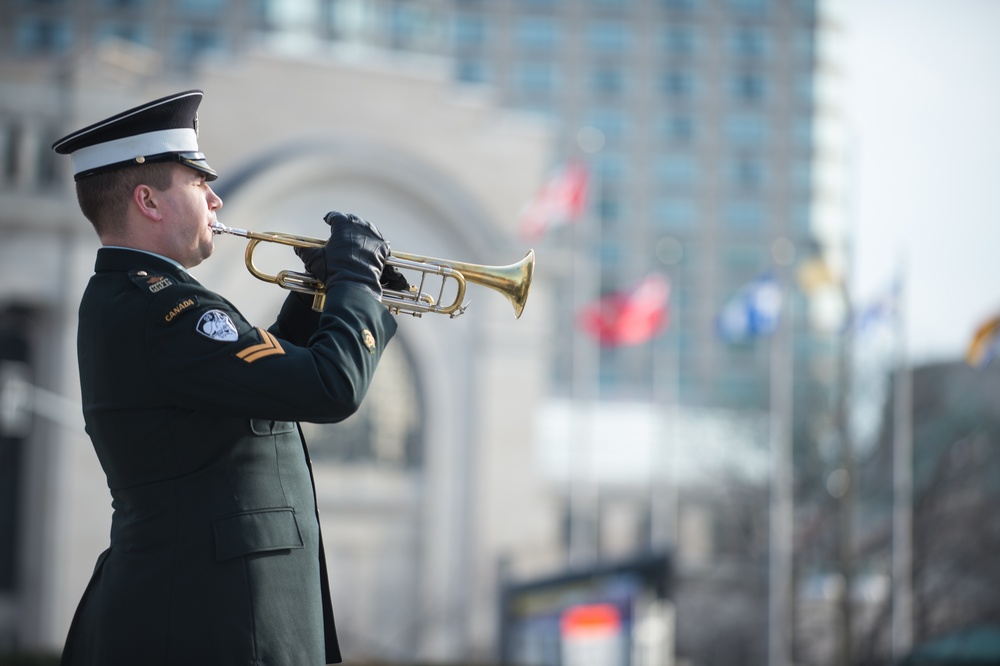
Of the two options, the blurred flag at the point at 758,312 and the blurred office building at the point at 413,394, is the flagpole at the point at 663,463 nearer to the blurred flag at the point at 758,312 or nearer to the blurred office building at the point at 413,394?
the blurred office building at the point at 413,394

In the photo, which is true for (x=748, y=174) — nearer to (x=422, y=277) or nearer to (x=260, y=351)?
(x=422, y=277)

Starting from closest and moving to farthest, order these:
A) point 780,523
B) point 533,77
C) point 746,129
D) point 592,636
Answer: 1. point 592,636
2. point 780,523
3. point 533,77
4. point 746,129

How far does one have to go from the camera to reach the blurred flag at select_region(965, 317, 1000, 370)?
17641 millimetres

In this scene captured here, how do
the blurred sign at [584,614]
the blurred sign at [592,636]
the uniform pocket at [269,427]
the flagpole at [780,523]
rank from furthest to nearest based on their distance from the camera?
the flagpole at [780,523] → the blurred sign at [584,614] → the blurred sign at [592,636] → the uniform pocket at [269,427]

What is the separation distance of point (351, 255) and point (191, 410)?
1.62 ft

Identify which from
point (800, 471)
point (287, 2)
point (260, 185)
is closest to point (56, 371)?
point (260, 185)

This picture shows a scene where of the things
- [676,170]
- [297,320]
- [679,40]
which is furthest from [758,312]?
[679,40]

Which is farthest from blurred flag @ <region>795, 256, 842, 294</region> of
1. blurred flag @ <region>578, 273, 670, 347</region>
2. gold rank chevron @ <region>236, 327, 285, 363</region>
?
gold rank chevron @ <region>236, 327, 285, 363</region>

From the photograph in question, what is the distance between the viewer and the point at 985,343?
17797 millimetres

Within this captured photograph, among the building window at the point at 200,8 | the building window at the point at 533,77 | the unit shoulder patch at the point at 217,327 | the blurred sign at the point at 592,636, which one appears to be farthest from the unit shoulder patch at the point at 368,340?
the building window at the point at 533,77

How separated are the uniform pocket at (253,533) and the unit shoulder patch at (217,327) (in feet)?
1.28

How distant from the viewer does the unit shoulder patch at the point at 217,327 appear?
2859 millimetres

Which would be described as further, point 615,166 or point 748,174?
point 748,174

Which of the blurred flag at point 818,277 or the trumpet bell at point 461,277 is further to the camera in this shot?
the blurred flag at point 818,277
